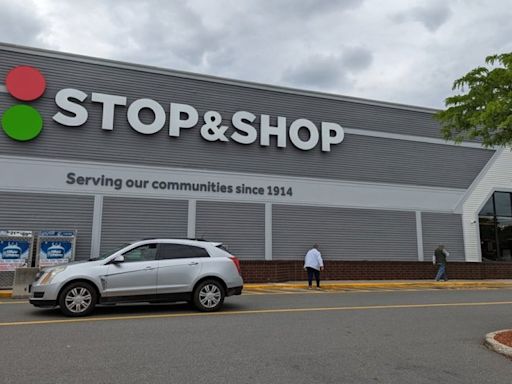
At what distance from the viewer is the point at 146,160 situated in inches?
712

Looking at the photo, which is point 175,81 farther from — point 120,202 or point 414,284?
point 414,284

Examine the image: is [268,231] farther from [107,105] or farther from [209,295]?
[209,295]

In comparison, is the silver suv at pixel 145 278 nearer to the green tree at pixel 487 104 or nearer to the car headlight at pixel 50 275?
the car headlight at pixel 50 275

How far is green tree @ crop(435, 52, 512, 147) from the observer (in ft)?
25.6

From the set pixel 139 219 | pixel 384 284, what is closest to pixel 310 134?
pixel 384 284

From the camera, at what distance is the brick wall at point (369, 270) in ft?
58.2

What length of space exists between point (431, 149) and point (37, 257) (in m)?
18.2

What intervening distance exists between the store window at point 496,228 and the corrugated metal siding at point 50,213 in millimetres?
18339

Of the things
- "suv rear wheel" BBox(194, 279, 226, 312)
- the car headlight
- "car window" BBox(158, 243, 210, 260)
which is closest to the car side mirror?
"car window" BBox(158, 243, 210, 260)

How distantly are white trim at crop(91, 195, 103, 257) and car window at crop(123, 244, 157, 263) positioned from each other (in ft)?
25.1

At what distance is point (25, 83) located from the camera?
664 inches

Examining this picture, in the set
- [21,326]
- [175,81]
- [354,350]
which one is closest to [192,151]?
[175,81]

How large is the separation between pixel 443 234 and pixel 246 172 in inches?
403

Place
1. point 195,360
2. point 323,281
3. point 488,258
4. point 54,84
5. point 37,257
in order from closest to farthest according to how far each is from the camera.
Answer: point 195,360
point 37,257
point 54,84
point 323,281
point 488,258
